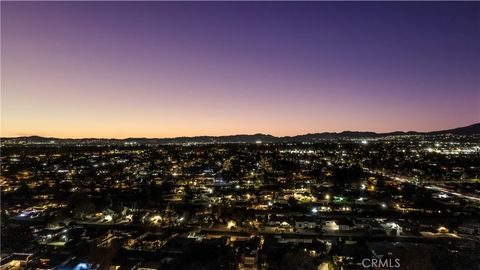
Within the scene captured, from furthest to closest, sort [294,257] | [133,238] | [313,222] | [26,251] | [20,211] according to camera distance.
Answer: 1. [20,211]
2. [313,222]
3. [133,238]
4. [26,251]
5. [294,257]

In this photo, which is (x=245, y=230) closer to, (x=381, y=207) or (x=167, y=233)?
(x=167, y=233)

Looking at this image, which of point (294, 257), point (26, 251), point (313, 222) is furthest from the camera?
point (313, 222)

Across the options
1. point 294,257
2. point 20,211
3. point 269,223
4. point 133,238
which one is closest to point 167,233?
point 133,238

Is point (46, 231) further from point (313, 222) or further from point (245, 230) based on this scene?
point (313, 222)

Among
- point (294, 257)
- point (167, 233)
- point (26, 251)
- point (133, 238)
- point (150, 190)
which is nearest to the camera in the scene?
point (294, 257)

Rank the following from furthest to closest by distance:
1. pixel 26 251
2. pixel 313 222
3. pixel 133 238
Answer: pixel 313 222
pixel 133 238
pixel 26 251

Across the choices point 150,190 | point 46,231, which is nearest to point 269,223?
point 46,231

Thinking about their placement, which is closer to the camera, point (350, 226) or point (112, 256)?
point (112, 256)

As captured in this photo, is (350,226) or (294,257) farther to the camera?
(350,226)

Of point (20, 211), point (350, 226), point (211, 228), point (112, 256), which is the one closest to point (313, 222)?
point (350, 226)
